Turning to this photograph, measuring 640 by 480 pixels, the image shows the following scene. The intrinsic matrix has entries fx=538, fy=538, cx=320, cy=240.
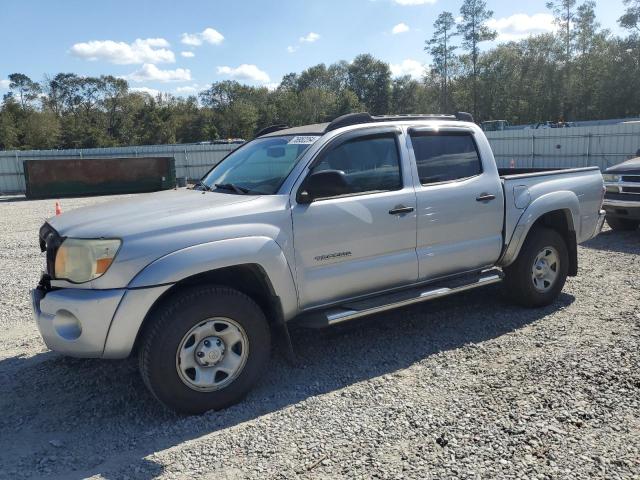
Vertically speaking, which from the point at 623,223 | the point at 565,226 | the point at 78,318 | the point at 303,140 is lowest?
the point at 623,223

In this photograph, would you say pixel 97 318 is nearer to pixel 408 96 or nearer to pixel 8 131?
pixel 8 131

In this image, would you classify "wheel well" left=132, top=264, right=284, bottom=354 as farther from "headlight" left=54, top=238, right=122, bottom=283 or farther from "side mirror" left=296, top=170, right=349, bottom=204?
"side mirror" left=296, top=170, right=349, bottom=204

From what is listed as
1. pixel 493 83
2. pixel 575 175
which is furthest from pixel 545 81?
pixel 575 175

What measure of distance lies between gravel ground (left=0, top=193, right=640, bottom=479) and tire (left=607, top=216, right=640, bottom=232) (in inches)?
213

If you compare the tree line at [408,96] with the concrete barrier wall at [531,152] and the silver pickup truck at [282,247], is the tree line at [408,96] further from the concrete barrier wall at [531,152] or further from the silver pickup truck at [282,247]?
the silver pickup truck at [282,247]

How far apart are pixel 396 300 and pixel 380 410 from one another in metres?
1.01

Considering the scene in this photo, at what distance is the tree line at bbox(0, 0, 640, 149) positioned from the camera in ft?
208

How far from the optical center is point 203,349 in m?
3.62

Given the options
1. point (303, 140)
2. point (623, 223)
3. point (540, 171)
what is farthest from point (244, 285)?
point (623, 223)

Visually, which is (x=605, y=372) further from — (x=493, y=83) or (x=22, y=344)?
(x=493, y=83)

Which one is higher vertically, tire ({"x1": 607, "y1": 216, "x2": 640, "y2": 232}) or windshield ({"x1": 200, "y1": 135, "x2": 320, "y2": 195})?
windshield ({"x1": 200, "y1": 135, "x2": 320, "y2": 195})

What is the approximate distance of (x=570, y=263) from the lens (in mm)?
5914

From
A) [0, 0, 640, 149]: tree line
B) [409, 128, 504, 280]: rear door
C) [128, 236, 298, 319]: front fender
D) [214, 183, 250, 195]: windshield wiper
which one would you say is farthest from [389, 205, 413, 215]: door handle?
[0, 0, 640, 149]: tree line

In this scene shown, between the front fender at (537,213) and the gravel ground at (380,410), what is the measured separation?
694 millimetres
